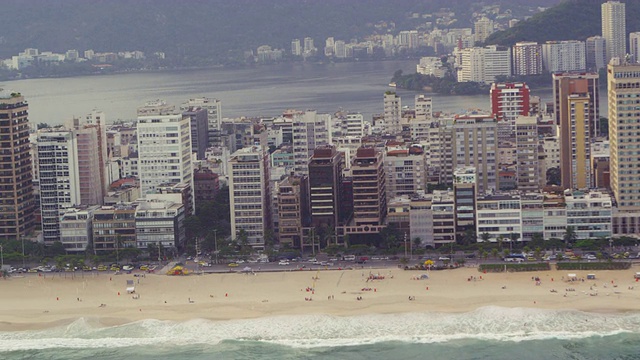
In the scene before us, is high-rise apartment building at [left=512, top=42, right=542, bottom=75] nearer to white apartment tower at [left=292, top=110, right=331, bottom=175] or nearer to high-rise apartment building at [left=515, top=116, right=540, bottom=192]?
white apartment tower at [left=292, top=110, right=331, bottom=175]

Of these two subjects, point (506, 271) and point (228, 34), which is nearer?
point (506, 271)

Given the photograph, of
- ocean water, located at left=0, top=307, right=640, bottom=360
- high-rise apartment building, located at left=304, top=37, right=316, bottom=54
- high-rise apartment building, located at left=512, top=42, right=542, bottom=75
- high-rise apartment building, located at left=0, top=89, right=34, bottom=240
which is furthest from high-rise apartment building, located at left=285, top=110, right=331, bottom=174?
high-rise apartment building, located at left=304, top=37, right=316, bottom=54

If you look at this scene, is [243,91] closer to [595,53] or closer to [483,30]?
[595,53]

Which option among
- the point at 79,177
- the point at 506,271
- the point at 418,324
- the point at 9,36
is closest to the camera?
the point at 418,324

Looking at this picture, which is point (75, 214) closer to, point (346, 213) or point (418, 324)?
point (346, 213)

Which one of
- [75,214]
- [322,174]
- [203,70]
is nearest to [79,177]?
[75,214]

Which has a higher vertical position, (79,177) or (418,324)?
(79,177)
